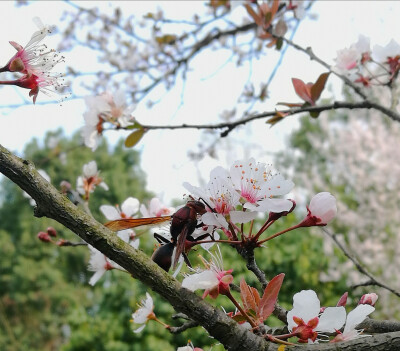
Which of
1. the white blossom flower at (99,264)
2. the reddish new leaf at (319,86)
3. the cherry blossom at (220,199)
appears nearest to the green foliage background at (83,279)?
the white blossom flower at (99,264)

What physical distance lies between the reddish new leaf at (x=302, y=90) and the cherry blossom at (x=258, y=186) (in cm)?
47

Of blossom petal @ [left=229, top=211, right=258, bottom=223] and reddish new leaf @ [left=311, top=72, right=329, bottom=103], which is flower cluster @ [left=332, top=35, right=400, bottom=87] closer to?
reddish new leaf @ [left=311, top=72, right=329, bottom=103]

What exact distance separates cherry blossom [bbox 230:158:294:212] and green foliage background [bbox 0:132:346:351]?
0.50 metres

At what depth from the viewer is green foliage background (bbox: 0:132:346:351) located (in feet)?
6.99

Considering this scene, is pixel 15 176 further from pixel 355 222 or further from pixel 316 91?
pixel 355 222

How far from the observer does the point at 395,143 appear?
6504 mm

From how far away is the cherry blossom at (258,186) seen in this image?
527mm

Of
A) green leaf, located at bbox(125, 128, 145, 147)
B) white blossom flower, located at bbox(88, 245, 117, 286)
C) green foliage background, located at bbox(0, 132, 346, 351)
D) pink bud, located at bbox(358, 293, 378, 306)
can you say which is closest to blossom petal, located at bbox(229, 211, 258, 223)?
pink bud, located at bbox(358, 293, 378, 306)

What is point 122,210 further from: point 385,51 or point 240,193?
point 385,51

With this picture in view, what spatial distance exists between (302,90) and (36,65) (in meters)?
0.63

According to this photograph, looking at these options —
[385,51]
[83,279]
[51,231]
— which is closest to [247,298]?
[51,231]

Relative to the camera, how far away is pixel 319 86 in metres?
1.01

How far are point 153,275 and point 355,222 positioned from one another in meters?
6.43

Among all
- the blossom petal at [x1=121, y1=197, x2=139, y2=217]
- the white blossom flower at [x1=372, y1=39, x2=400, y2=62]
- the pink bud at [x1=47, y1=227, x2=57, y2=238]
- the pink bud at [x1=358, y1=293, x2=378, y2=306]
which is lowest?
the pink bud at [x1=358, y1=293, x2=378, y2=306]
